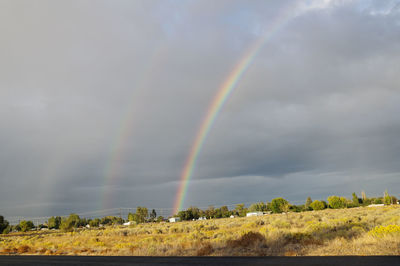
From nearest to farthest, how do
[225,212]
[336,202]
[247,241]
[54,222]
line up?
[247,241] → [336,202] → [225,212] → [54,222]

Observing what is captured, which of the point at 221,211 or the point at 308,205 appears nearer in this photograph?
the point at 308,205

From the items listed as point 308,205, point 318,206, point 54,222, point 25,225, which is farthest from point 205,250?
point 54,222

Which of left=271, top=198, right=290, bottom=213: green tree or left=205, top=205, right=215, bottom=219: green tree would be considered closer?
left=271, top=198, right=290, bottom=213: green tree

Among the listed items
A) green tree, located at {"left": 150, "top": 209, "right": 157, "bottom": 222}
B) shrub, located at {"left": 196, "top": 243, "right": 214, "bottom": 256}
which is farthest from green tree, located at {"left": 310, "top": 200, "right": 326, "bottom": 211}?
shrub, located at {"left": 196, "top": 243, "right": 214, "bottom": 256}

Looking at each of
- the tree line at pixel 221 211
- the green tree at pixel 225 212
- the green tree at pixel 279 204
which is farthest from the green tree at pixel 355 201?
the green tree at pixel 225 212

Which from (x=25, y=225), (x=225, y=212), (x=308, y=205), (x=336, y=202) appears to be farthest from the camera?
(x=225, y=212)

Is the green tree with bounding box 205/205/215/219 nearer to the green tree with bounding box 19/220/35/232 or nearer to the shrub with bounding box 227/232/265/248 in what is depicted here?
the green tree with bounding box 19/220/35/232

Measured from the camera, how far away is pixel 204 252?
21.2m

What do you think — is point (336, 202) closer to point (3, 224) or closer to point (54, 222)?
point (3, 224)

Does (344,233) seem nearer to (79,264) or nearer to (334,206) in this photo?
(79,264)

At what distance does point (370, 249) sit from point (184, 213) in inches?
4337

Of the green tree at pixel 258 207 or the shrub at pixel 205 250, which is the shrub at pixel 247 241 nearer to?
the shrub at pixel 205 250

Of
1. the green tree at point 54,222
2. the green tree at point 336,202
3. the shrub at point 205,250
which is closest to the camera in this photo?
the shrub at point 205,250

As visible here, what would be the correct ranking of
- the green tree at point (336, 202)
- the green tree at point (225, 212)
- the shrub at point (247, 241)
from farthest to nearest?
the green tree at point (225, 212), the green tree at point (336, 202), the shrub at point (247, 241)
